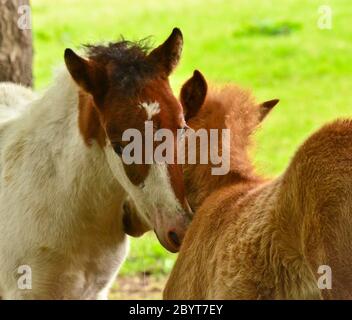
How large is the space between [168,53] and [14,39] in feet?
6.54

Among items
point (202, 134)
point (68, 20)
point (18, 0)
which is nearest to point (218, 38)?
point (68, 20)

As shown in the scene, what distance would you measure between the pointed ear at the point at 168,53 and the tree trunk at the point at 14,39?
183cm

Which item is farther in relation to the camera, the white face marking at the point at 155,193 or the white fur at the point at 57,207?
the white fur at the point at 57,207

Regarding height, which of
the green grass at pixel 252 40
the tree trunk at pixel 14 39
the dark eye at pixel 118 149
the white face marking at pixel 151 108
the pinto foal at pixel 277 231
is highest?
the green grass at pixel 252 40

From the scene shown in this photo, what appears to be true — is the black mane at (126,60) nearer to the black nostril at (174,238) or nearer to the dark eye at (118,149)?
the dark eye at (118,149)

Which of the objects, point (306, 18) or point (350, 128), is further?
point (306, 18)

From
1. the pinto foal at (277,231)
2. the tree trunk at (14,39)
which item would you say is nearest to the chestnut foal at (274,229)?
the pinto foal at (277,231)

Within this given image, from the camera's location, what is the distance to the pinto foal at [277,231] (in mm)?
3240

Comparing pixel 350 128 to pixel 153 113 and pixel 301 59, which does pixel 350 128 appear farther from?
pixel 301 59

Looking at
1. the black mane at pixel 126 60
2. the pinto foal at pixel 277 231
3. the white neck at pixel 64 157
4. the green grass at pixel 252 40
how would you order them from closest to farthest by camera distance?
the pinto foal at pixel 277 231 < the black mane at pixel 126 60 < the white neck at pixel 64 157 < the green grass at pixel 252 40

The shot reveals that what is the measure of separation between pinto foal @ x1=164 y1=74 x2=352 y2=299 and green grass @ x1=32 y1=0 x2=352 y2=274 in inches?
277
